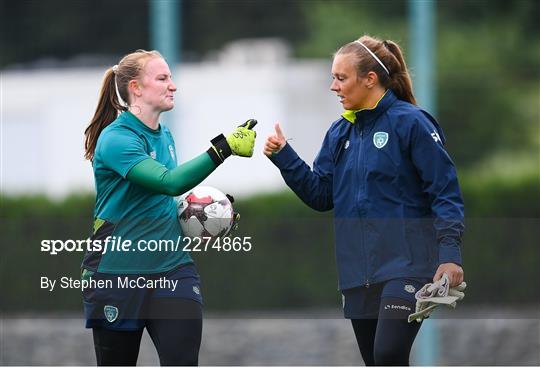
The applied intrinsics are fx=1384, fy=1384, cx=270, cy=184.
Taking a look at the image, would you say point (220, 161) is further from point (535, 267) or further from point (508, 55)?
point (508, 55)

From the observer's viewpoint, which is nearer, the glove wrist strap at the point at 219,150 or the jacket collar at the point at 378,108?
the glove wrist strap at the point at 219,150

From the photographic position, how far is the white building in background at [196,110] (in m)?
13.7

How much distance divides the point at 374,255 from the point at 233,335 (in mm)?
5779

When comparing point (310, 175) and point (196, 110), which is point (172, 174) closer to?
point (310, 175)

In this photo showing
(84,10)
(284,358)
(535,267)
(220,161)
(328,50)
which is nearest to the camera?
(220,161)

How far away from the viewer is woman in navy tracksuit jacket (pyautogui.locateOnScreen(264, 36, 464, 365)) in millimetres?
5285

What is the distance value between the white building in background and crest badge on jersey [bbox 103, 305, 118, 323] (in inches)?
306

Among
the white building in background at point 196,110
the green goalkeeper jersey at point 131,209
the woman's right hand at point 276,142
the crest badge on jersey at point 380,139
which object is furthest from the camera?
the white building in background at point 196,110

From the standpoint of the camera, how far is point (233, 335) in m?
11.1

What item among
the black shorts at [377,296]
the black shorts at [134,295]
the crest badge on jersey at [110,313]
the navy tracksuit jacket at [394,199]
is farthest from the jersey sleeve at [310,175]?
the crest badge on jersey at [110,313]

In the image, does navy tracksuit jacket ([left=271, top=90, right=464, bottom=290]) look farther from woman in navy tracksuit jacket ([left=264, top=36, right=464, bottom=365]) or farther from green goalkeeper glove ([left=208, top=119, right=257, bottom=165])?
green goalkeeper glove ([left=208, top=119, right=257, bottom=165])

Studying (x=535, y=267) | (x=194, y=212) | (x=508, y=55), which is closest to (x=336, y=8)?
(x=508, y=55)

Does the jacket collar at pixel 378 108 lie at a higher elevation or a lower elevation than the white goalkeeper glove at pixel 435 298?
higher

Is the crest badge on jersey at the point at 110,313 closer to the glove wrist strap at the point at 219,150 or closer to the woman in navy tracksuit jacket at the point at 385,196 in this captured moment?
the glove wrist strap at the point at 219,150
